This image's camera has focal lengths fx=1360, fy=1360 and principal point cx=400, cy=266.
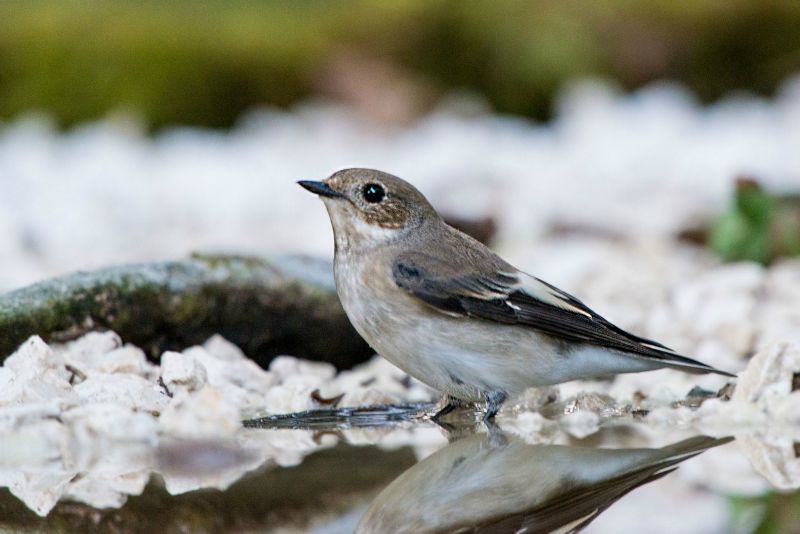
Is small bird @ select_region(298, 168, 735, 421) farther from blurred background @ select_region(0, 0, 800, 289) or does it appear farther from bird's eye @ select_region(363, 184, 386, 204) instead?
blurred background @ select_region(0, 0, 800, 289)

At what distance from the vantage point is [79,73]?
11.5 meters

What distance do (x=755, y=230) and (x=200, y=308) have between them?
289cm

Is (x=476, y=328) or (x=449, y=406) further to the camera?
(x=449, y=406)

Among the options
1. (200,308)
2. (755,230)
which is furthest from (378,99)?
(200,308)

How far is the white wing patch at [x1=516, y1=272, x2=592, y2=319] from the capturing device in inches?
182

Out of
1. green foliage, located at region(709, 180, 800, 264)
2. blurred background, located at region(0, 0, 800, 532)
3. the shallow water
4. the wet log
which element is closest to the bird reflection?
the shallow water

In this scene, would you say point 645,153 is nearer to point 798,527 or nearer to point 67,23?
point 67,23

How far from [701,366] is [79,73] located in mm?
8284

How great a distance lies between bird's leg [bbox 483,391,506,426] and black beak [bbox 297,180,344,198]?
0.92 meters

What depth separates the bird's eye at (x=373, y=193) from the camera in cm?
490

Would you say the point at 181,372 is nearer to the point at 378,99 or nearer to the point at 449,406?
the point at 449,406

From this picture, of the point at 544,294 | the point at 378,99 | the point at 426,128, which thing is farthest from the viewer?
the point at 378,99

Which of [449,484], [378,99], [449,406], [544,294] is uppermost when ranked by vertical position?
[378,99]

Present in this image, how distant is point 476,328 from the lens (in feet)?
14.9
